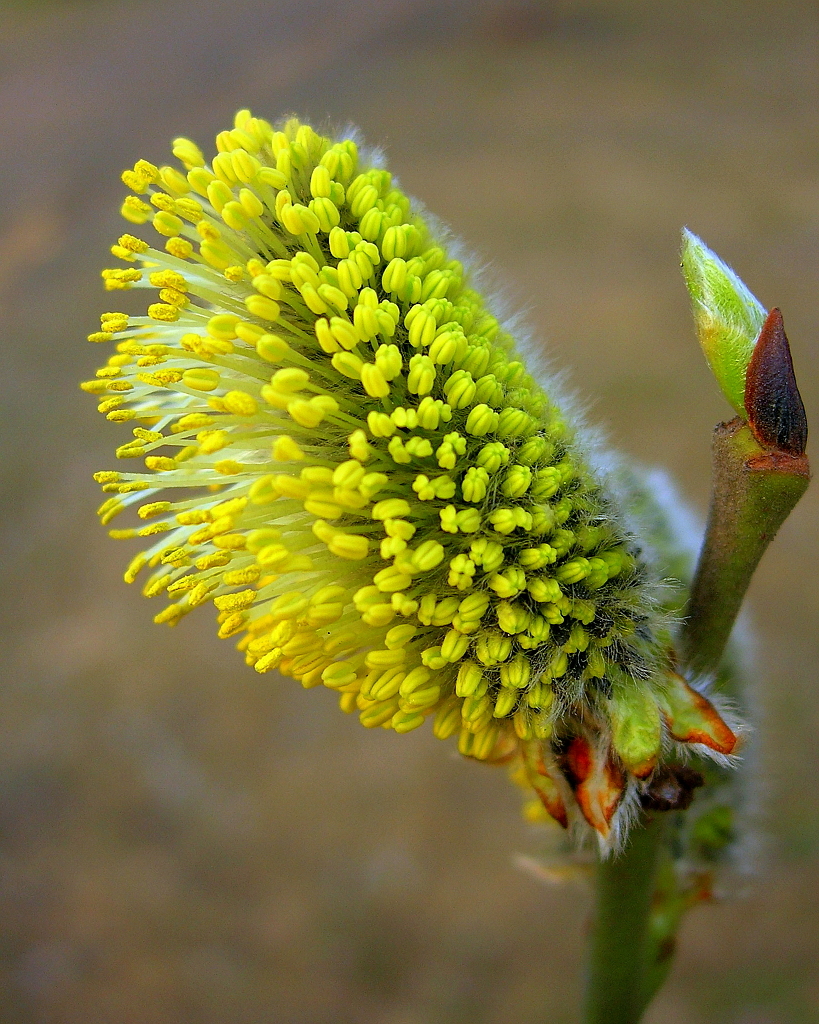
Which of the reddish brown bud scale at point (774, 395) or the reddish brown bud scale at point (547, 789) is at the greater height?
the reddish brown bud scale at point (774, 395)

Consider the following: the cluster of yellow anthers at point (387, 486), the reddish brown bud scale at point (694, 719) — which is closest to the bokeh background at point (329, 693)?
the cluster of yellow anthers at point (387, 486)

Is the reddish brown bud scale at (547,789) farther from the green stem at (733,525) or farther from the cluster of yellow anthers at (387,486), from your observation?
the green stem at (733,525)

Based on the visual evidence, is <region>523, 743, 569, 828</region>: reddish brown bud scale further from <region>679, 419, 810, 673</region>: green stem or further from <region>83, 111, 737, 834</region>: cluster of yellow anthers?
<region>679, 419, 810, 673</region>: green stem

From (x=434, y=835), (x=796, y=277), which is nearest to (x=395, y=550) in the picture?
(x=434, y=835)

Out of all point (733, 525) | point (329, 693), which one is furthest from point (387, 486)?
point (329, 693)

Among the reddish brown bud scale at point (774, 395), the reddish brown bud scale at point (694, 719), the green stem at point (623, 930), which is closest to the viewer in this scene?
the reddish brown bud scale at point (774, 395)

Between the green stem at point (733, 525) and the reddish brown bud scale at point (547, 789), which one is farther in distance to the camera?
the reddish brown bud scale at point (547, 789)

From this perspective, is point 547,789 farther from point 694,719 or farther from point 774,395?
point 774,395

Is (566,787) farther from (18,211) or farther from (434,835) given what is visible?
(18,211)
